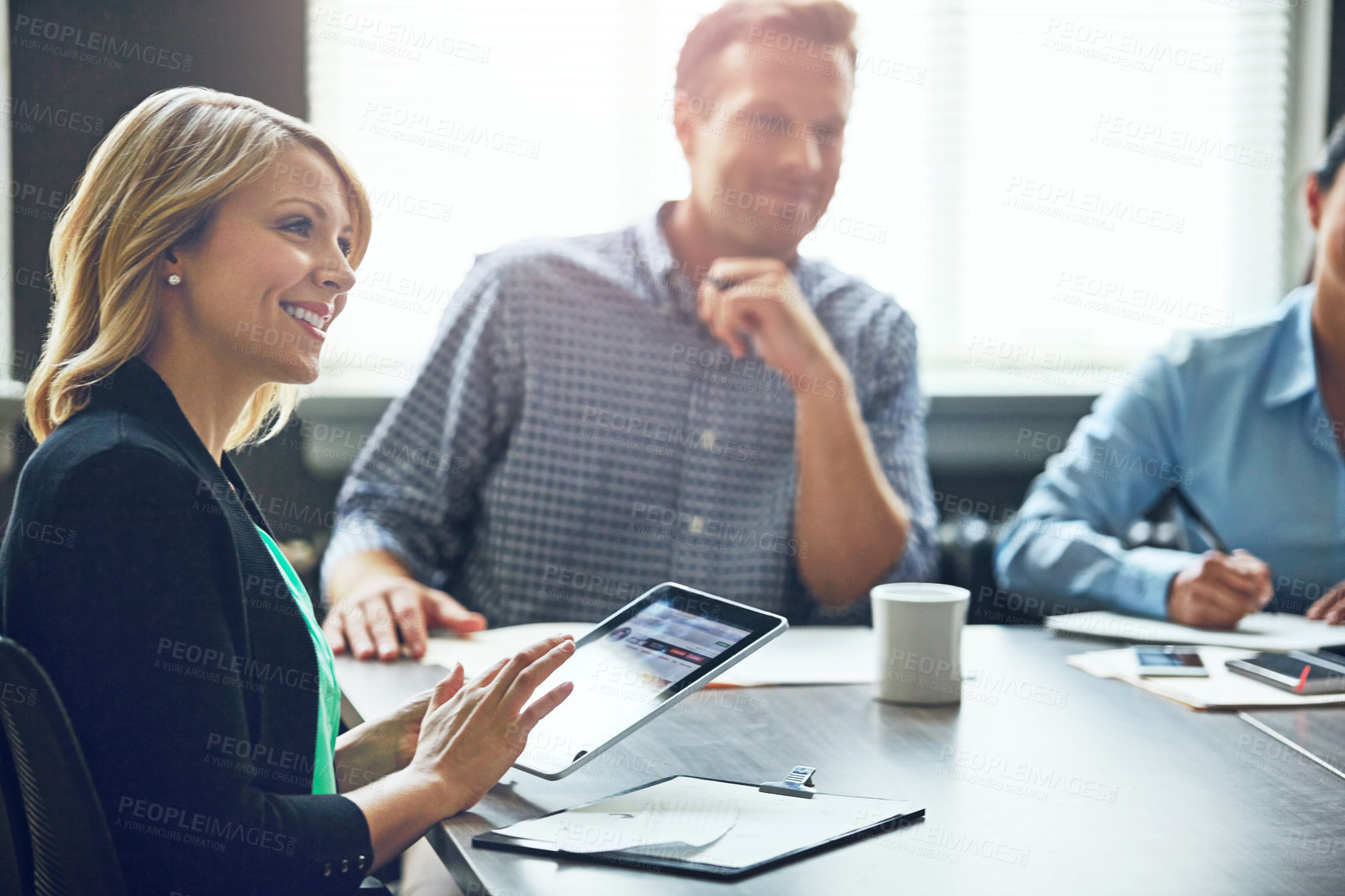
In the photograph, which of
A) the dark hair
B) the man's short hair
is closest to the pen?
the dark hair

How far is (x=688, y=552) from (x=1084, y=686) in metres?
0.73

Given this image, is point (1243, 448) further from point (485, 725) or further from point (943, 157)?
point (485, 725)

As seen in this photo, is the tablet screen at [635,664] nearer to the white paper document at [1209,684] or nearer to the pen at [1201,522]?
the white paper document at [1209,684]

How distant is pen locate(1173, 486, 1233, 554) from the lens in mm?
1981

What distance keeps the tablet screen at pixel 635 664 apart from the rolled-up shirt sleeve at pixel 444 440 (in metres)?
0.70

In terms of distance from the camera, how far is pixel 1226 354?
199 cm

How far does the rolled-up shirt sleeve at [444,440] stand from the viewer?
5.93ft

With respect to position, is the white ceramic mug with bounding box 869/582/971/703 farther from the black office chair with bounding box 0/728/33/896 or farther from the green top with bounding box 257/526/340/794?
the black office chair with bounding box 0/728/33/896

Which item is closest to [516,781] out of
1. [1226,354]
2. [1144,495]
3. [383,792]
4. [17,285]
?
[383,792]

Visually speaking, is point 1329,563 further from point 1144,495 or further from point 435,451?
point 435,451

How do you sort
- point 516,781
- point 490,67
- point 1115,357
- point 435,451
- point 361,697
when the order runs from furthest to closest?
point 1115,357, point 490,67, point 435,451, point 361,697, point 516,781

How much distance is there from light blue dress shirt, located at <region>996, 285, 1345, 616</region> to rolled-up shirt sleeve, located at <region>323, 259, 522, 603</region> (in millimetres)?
835

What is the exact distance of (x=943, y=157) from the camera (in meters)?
3.03

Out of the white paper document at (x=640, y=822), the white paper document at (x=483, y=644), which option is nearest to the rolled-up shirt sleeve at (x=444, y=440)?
the white paper document at (x=483, y=644)
